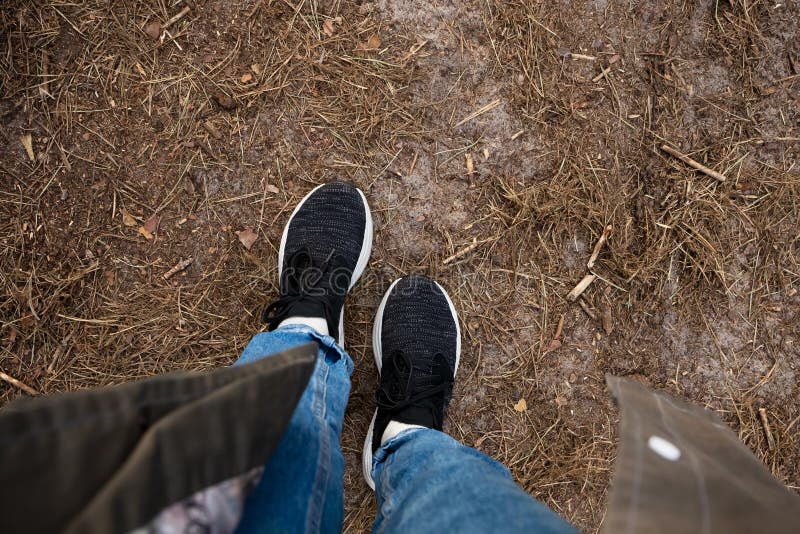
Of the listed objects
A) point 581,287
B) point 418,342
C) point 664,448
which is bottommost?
point 418,342

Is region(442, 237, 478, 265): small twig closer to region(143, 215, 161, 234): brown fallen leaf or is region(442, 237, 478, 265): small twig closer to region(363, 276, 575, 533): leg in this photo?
region(363, 276, 575, 533): leg

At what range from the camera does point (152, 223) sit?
157cm

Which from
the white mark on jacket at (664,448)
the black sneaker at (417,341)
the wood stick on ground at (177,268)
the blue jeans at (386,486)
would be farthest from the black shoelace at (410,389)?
the white mark on jacket at (664,448)

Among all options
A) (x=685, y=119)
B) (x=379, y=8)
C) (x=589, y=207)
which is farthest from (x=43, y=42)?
(x=685, y=119)

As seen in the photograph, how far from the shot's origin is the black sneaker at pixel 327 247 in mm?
1547

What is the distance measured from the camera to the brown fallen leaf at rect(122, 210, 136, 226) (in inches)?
61.6

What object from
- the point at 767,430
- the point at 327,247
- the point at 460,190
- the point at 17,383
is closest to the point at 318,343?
the point at 327,247

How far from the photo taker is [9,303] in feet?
5.02

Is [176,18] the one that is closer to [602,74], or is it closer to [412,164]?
[412,164]

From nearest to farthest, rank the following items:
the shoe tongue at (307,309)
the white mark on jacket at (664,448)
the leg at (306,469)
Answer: the white mark on jacket at (664,448) → the leg at (306,469) → the shoe tongue at (307,309)

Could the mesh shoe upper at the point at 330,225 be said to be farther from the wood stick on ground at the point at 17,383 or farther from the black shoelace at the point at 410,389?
the wood stick on ground at the point at 17,383

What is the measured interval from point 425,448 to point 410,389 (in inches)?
12.0

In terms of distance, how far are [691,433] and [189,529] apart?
761 mm

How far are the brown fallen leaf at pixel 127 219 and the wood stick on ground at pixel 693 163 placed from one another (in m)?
1.80
